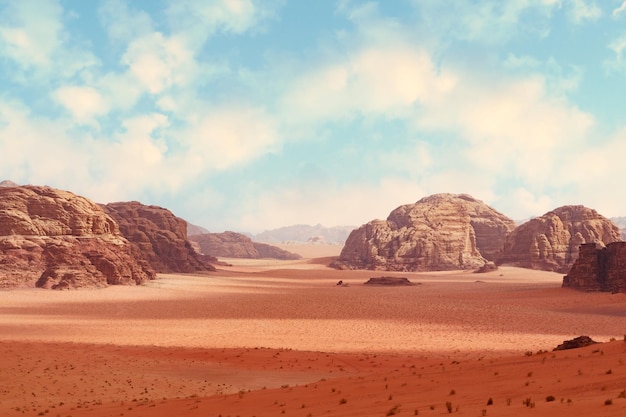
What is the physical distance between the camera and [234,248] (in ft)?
490

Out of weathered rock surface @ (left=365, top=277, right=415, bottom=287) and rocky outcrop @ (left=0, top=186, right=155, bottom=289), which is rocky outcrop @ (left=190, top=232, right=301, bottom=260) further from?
rocky outcrop @ (left=0, top=186, right=155, bottom=289)

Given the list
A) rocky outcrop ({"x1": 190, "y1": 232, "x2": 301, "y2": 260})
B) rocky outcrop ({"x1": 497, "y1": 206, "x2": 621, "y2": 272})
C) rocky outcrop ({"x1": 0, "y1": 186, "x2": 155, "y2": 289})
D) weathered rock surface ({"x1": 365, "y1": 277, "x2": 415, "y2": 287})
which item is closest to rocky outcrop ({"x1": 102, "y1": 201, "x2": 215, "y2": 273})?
rocky outcrop ({"x1": 0, "y1": 186, "x2": 155, "y2": 289})

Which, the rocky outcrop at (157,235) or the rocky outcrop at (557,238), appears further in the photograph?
the rocky outcrop at (557,238)

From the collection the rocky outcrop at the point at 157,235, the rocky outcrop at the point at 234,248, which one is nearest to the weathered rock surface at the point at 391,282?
the rocky outcrop at the point at 157,235

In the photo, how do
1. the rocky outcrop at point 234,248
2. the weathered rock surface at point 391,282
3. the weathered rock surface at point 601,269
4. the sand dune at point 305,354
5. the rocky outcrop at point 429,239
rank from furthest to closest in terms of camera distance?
the rocky outcrop at point 234,248 < the rocky outcrop at point 429,239 < the weathered rock surface at point 391,282 < the weathered rock surface at point 601,269 < the sand dune at point 305,354

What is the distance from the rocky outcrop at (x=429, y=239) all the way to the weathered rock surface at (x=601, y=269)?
42366 millimetres

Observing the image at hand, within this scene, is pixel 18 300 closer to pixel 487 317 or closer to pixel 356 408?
pixel 487 317

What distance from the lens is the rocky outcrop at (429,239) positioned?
8738 centimetres

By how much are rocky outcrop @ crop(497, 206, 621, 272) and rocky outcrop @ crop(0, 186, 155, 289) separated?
5310 cm

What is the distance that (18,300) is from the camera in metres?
36.1

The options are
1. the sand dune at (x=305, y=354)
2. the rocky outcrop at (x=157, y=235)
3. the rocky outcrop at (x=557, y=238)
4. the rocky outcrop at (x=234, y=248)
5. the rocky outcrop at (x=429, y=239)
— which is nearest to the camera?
the sand dune at (x=305, y=354)

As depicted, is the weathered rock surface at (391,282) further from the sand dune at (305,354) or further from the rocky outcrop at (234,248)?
the rocky outcrop at (234,248)

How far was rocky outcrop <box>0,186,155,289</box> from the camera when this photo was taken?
42.3 meters

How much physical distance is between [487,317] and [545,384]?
73.8 ft
